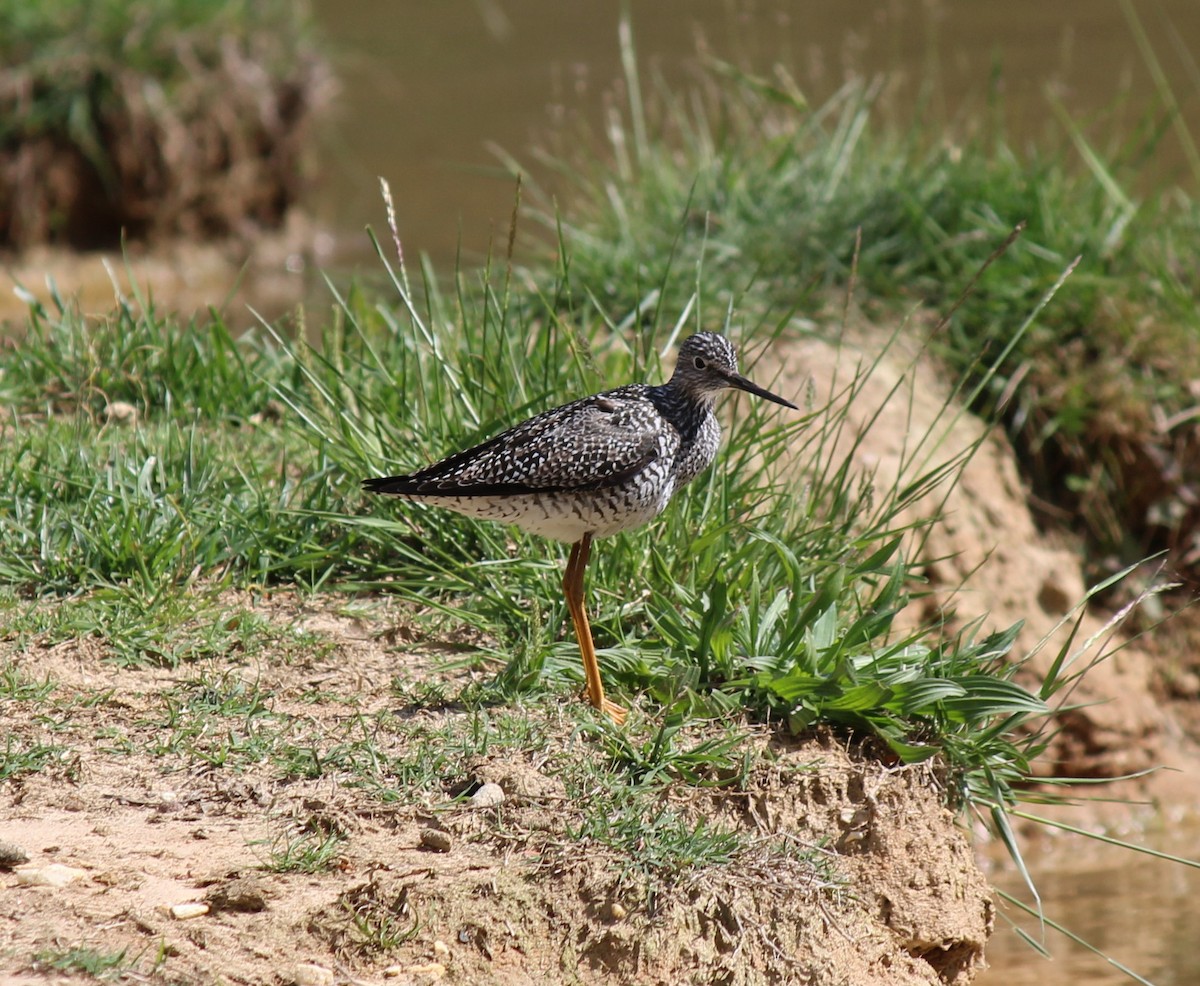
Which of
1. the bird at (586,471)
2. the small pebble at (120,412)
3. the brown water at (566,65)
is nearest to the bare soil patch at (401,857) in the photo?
the bird at (586,471)

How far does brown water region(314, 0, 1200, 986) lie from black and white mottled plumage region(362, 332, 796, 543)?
4.99 metres

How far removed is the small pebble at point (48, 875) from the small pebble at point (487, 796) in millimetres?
→ 936

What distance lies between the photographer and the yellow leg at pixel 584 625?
3979 mm

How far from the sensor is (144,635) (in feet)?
14.0

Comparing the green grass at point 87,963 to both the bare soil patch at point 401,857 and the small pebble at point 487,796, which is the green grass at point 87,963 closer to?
the bare soil patch at point 401,857

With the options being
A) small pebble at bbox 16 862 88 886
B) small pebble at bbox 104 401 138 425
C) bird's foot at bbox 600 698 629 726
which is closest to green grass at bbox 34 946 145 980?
Answer: small pebble at bbox 16 862 88 886

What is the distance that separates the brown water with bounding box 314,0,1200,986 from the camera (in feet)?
36.7

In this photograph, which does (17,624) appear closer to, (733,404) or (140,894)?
(140,894)

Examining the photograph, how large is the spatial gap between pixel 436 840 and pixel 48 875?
34.7 inches

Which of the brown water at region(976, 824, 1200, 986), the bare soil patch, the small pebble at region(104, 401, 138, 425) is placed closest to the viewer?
the bare soil patch

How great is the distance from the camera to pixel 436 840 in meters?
3.47

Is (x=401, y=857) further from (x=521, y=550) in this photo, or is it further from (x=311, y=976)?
(x=521, y=550)

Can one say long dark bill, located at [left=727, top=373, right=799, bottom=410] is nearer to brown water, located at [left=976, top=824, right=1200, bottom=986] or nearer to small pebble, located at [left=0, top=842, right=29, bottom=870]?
brown water, located at [left=976, top=824, right=1200, bottom=986]

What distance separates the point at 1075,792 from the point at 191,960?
4.75 metres
